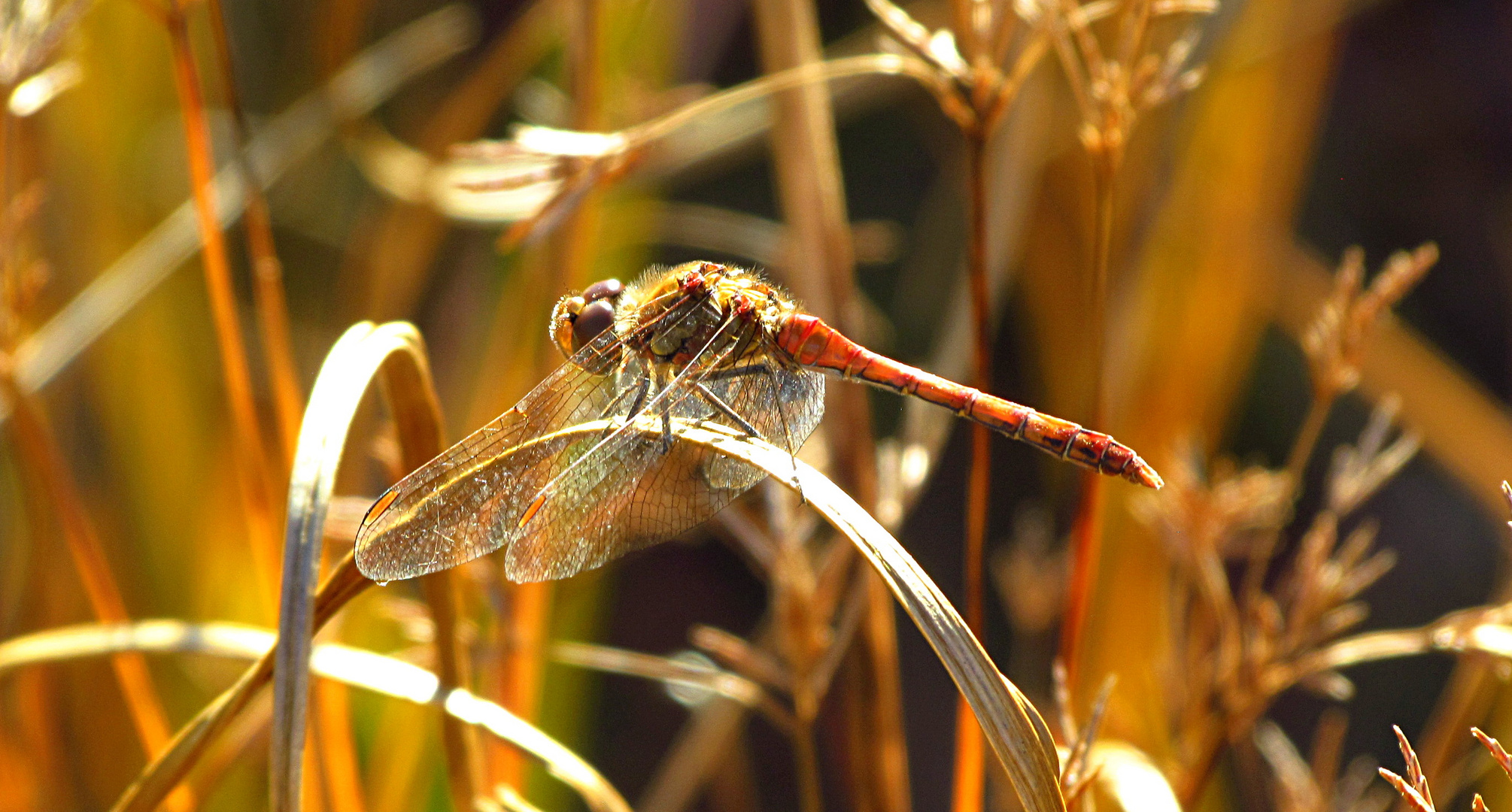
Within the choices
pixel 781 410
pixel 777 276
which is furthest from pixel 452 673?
pixel 777 276

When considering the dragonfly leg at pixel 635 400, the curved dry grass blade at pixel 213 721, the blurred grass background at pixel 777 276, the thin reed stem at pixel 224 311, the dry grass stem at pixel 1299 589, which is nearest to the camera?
the curved dry grass blade at pixel 213 721

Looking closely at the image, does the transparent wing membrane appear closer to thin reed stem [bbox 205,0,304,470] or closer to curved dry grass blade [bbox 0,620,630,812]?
curved dry grass blade [bbox 0,620,630,812]

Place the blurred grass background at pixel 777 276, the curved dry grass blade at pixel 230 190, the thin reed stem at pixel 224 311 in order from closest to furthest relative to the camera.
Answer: the thin reed stem at pixel 224 311
the curved dry grass blade at pixel 230 190
the blurred grass background at pixel 777 276

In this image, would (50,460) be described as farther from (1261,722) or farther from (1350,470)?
(1261,722)

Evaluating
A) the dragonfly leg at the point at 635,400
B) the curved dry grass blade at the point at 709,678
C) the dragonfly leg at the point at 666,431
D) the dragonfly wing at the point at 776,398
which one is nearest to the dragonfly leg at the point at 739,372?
the dragonfly wing at the point at 776,398

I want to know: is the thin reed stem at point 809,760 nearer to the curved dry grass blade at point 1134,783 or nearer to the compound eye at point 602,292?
the curved dry grass blade at point 1134,783

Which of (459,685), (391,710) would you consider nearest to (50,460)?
(459,685)

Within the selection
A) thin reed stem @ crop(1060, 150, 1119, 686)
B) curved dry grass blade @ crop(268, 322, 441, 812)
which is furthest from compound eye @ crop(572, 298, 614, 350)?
thin reed stem @ crop(1060, 150, 1119, 686)
